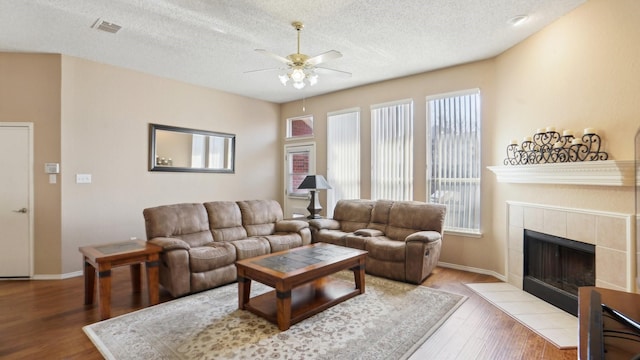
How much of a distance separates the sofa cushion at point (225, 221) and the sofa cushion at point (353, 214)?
1645 mm

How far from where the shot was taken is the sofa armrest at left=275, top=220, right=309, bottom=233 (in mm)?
4727

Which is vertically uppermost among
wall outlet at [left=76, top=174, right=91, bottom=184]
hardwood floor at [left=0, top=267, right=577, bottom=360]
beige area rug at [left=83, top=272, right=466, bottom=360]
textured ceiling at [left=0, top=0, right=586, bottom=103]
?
textured ceiling at [left=0, top=0, right=586, bottom=103]

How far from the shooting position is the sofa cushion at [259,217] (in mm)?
4688

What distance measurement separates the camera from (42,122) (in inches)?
160

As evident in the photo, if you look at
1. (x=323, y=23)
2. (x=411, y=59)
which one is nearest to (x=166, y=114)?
(x=323, y=23)

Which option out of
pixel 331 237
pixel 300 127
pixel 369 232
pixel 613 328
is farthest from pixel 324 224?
pixel 613 328

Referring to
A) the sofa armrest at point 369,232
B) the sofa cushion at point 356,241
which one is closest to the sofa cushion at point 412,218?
the sofa armrest at point 369,232

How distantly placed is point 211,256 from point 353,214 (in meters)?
2.42

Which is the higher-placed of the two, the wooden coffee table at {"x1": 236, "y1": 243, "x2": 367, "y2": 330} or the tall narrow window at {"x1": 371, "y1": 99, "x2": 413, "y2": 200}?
the tall narrow window at {"x1": 371, "y1": 99, "x2": 413, "y2": 200}

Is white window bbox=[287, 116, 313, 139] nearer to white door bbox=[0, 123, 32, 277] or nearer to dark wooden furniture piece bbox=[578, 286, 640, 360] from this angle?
white door bbox=[0, 123, 32, 277]

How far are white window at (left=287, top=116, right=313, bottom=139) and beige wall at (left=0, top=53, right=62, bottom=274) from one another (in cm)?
397

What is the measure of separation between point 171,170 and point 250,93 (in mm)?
2105

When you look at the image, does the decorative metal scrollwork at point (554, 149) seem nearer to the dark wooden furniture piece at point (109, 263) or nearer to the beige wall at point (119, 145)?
the dark wooden furniture piece at point (109, 263)

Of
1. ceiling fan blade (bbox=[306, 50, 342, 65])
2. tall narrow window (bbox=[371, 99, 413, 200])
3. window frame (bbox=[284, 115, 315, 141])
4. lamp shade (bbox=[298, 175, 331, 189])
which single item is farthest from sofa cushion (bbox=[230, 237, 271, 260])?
window frame (bbox=[284, 115, 315, 141])
